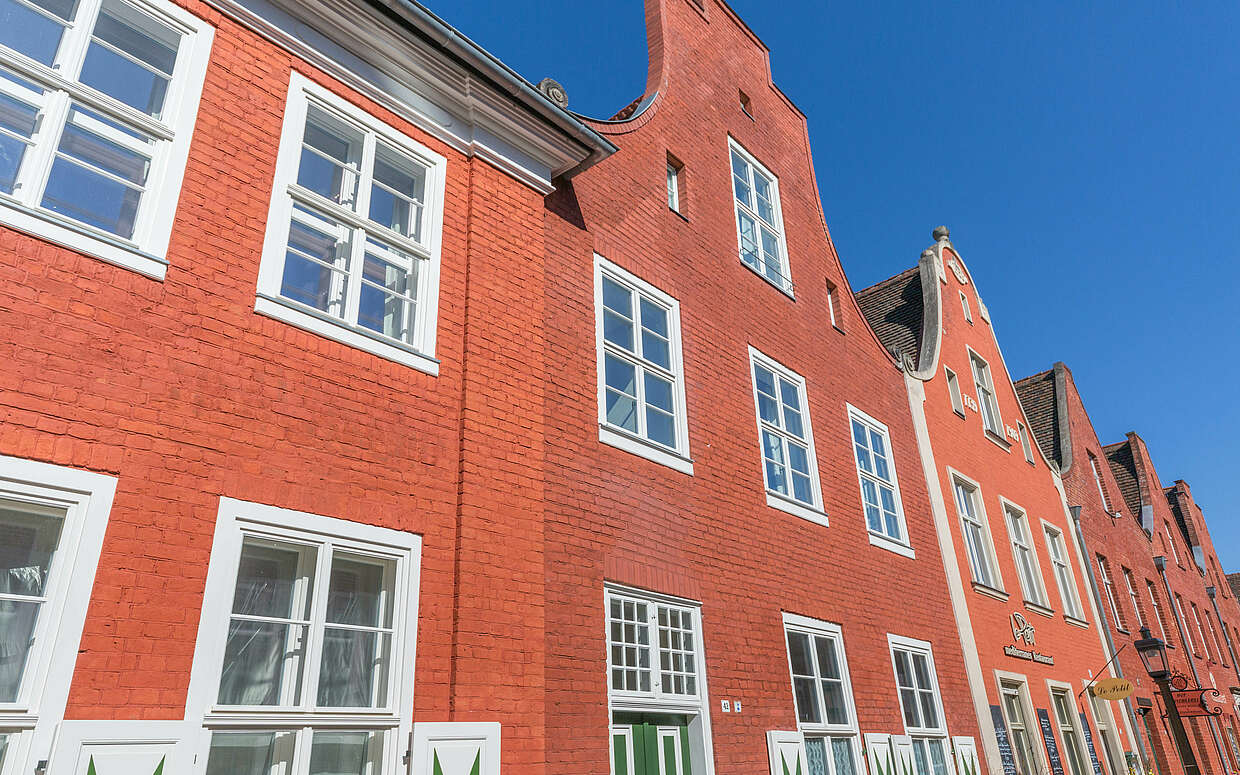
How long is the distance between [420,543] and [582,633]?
1.78 m

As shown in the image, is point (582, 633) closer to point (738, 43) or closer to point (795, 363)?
point (795, 363)

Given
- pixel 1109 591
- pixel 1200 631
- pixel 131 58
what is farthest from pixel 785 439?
pixel 1200 631

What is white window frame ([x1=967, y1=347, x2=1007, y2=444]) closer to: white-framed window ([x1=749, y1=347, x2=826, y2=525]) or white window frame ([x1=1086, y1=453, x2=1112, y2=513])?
white window frame ([x1=1086, y1=453, x2=1112, y2=513])

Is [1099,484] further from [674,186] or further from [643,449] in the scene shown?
[643,449]

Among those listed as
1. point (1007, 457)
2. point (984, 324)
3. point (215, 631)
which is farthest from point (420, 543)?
point (984, 324)

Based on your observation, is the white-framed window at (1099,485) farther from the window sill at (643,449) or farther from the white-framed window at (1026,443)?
the window sill at (643,449)

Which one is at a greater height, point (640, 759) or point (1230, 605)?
point (1230, 605)

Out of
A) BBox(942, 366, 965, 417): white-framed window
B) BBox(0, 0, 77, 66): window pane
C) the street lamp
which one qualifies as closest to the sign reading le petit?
BBox(942, 366, 965, 417): white-framed window

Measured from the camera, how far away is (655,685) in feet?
25.0

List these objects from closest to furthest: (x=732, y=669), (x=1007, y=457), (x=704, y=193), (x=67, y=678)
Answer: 1. (x=67, y=678)
2. (x=732, y=669)
3. (x=704, y=193)
4. (x=1007, y=457)

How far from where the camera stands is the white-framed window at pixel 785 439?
1045cm

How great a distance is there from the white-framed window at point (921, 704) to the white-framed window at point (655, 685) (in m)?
4.04

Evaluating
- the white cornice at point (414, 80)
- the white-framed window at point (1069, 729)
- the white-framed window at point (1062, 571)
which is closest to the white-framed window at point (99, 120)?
the white cornice at point (414, 80)

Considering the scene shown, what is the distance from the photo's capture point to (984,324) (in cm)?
2044
